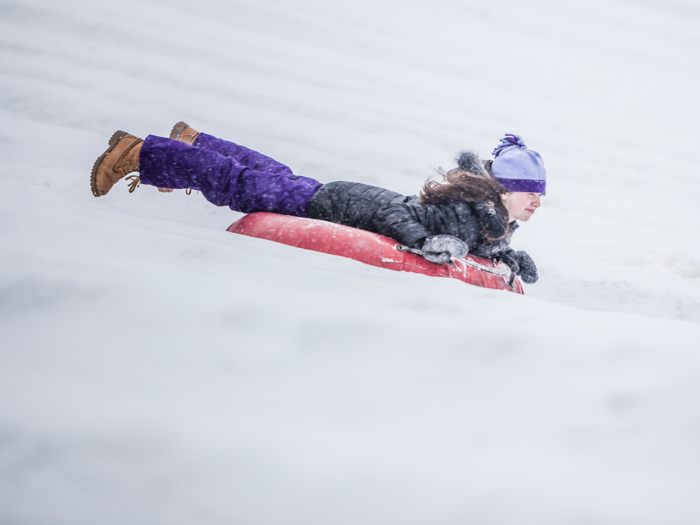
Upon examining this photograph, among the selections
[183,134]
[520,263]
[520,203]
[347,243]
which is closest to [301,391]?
[347,243]

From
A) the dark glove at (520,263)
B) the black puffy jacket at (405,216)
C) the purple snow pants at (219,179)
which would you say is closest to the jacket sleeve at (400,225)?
the black puffy jacket at (405,216)

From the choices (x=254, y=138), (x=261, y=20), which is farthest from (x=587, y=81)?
(x=254, y=138)

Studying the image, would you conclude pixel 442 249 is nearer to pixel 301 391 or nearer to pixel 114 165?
pixel 301 391

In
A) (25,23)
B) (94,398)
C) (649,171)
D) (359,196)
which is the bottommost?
(94,398)

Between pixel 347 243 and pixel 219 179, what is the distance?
Answer: 0.45 metres

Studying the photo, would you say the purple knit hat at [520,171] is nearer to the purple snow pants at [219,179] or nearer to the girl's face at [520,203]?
the girl's face at [520,203]

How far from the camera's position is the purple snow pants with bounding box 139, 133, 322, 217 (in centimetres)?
148

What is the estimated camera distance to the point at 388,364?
741mm

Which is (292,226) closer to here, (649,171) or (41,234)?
(41,234)

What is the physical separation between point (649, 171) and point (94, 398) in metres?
2.98

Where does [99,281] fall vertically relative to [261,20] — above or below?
below

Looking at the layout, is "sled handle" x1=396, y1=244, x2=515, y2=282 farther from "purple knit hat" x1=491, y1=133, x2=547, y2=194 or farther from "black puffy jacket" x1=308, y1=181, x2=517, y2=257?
"purple knit hat" x1=491, y1=133, x2=547, y2=194

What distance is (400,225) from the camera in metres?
1.44

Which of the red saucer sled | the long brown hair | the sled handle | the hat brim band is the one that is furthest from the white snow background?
the hat brim band
